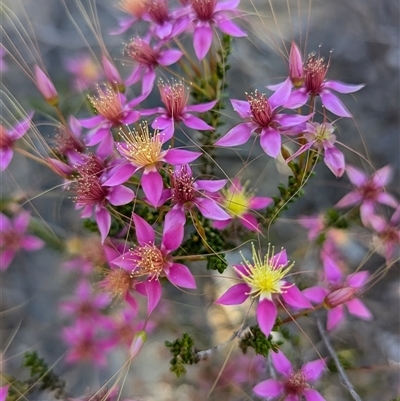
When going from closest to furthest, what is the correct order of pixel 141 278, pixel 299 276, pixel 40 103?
pixel 141 278 < pixel 299 276 < pixel 40 103

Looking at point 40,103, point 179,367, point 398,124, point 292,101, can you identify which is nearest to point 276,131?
point 292,101

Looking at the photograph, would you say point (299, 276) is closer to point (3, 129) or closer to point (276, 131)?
point (276, 131)

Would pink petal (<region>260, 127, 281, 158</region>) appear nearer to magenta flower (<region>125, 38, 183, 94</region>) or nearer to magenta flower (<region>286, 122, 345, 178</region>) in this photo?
magenta flower (<region>286, 122, 345, 178</region>)

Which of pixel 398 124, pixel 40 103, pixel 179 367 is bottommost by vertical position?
pixel 179 367

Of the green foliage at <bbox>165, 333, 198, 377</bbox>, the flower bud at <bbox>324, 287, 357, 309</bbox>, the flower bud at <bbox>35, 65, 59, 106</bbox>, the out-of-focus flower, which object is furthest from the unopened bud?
the out-of-focus flower

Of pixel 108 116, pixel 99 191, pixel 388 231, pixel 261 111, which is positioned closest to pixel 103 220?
pixel 99 191

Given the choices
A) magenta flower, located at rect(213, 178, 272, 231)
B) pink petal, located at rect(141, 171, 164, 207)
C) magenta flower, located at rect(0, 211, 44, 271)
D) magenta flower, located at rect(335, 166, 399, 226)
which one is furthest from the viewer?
magenta flower, located at rect(0, 211, 44, 271)

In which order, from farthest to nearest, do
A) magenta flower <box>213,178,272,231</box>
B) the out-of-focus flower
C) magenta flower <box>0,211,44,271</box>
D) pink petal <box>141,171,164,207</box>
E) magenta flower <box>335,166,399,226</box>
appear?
the out-of-focus flower, magenta flower <box>0,211,44,271</box>, magenta flower <box>335,166,399,226</box>, magenta flower <box>213,178,272,231</box>, pink petal <box>141,171,164,207</box>
